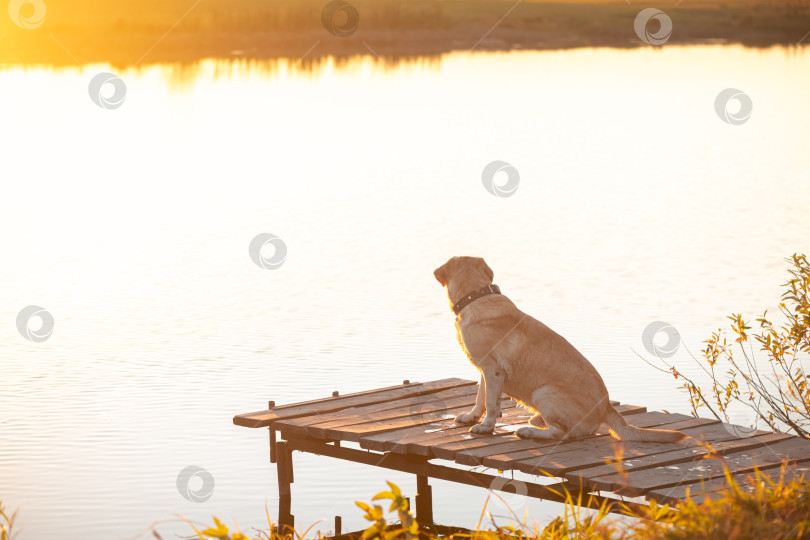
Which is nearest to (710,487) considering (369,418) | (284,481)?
(369,418)

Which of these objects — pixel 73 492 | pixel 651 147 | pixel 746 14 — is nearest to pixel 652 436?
pixel 73 492

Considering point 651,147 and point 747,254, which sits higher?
point 651,147

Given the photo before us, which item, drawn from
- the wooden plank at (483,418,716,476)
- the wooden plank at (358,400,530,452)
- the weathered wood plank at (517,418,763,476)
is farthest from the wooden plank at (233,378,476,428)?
the weathered wood plank at (517,418,763,476)

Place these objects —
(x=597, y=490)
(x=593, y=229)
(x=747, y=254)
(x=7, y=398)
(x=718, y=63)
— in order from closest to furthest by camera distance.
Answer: (x=597, y=490)
(x=7, y=398)
(x=747, y=254)
(x=593, y=229)
(x=718, y=63)

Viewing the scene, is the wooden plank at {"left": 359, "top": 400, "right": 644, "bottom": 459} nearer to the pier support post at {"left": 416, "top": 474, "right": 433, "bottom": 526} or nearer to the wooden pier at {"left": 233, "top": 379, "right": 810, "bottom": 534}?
the wooden pier at {"left": 233, "top": 379, "right": 810, "bottom": 534}

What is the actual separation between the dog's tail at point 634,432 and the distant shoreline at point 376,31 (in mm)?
47595

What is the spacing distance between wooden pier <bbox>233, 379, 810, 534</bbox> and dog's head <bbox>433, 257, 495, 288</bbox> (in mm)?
1123

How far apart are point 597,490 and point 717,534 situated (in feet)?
8.30

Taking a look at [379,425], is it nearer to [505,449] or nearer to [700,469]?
[505,449]

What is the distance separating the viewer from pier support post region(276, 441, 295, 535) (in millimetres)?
10891

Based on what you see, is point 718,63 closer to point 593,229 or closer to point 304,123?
point 304,123

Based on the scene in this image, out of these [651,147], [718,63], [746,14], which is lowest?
[651,147]

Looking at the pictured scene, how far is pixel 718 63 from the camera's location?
181 ft

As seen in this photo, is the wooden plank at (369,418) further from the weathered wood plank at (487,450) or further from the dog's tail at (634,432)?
the dog's tail at (634,432)
